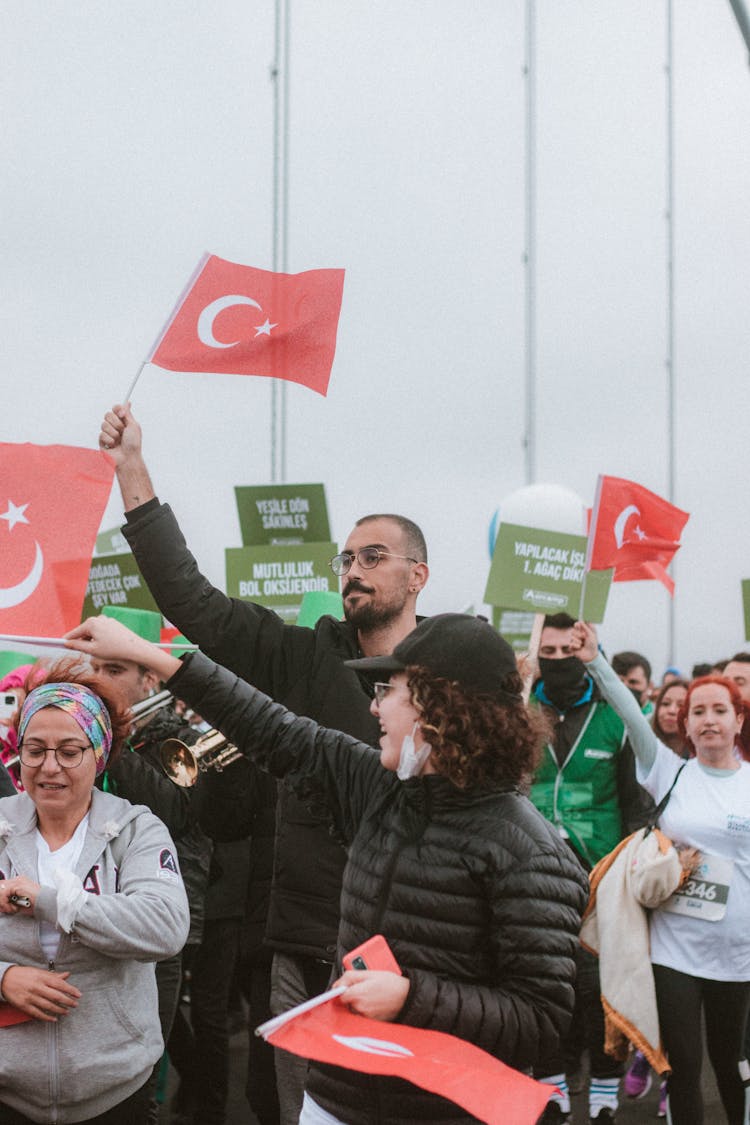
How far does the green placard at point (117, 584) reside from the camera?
20.8ft

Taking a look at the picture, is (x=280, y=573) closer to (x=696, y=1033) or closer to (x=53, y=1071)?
(x=696, y=1033)

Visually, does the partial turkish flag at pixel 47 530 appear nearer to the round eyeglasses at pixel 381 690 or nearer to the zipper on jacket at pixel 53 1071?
the zipper on jacket at pixel 53 1071

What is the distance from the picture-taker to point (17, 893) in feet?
9.55

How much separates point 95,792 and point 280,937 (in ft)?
2.29

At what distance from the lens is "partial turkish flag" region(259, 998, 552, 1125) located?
2.10 metres

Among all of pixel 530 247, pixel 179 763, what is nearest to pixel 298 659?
pixel 179 763

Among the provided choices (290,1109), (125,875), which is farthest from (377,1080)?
(290,1109)

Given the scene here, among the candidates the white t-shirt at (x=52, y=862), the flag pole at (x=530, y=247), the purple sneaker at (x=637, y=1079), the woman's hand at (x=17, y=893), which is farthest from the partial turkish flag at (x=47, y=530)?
the flag pole at (x=530, y=247)

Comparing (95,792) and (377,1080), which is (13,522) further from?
(377,1080)

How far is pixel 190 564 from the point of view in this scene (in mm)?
3361

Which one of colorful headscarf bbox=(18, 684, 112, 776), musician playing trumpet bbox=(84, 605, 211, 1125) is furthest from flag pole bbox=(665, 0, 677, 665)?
colorful headscarf bbox=(18, 684, 112, 776)

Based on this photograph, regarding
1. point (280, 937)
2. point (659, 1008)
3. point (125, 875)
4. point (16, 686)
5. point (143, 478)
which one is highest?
point (143, 478)

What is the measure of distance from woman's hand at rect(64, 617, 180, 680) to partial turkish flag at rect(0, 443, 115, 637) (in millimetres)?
1362

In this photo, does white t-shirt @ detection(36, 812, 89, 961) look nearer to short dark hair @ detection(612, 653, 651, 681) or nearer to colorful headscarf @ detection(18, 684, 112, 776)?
colorful headscarf @ detection(18, 684, 112, 776)
